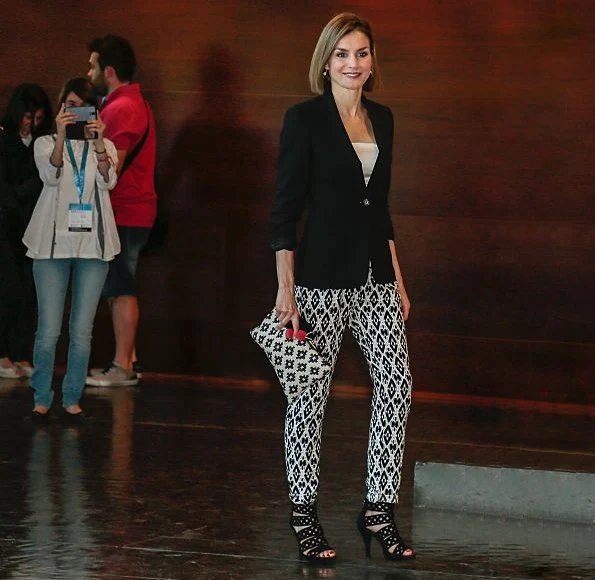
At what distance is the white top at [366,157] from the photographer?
5.22 m

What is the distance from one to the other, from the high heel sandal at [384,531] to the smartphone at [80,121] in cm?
316

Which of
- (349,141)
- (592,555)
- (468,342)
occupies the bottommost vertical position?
(592,555)

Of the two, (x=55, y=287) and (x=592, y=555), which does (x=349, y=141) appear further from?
(x=55, y=287)

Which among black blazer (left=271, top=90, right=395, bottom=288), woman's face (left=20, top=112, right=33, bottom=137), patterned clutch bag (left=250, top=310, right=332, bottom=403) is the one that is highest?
woman's face (left=20, top=112, right=33, bottom=137)

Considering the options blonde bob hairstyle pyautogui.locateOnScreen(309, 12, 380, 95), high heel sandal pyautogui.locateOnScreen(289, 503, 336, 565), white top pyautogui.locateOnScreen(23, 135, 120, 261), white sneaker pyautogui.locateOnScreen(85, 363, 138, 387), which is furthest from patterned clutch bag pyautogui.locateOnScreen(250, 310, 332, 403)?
white sneaker pyautogui.locateOnScreen(85, 363, 138, 387)

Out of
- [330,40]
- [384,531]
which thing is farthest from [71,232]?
[384,531]

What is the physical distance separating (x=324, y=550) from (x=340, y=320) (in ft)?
2.64

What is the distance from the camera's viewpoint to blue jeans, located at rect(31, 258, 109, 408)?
771 cm

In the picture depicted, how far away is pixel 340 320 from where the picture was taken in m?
5.25

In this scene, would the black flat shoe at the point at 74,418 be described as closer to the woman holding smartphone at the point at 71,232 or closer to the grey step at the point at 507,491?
the woman holding smartphone at the point at 71,232

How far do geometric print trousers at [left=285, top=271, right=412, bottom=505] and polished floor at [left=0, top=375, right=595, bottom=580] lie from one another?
0.29m

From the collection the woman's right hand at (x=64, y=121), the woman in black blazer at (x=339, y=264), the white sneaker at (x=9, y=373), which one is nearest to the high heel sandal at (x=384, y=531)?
the woman in black blazer at (x=339, y=264)

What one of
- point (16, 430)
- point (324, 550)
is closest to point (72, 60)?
point (16, 430)

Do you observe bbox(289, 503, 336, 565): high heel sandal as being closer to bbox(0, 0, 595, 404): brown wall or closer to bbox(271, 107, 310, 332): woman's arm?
bbox(271, 107, 310, 332): woman's arm
